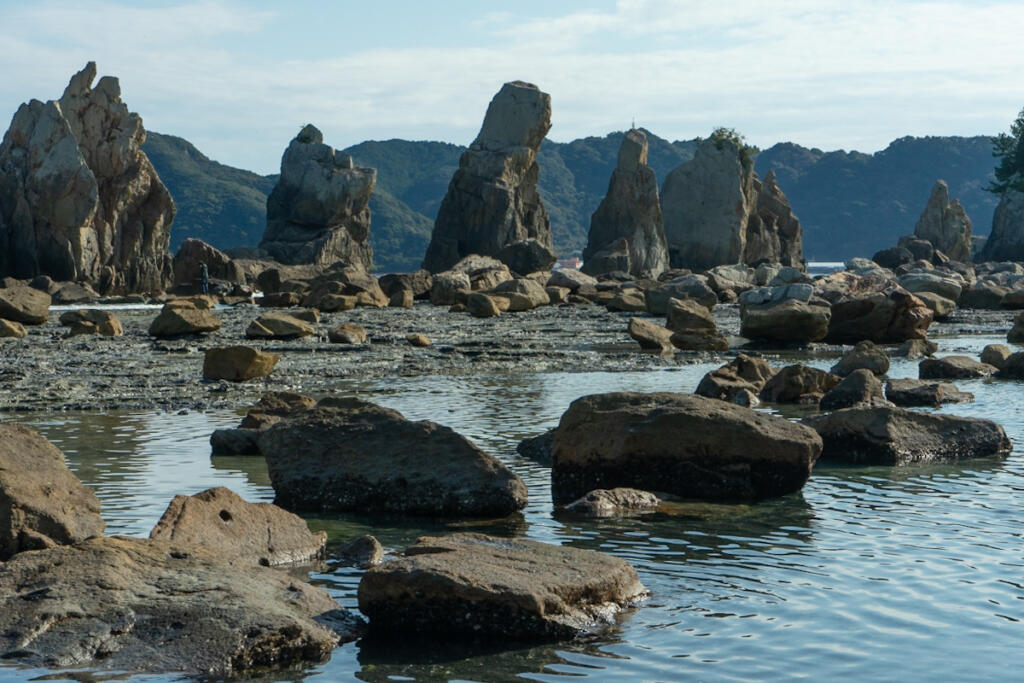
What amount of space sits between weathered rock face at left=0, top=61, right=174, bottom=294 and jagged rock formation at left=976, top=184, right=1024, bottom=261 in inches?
2592

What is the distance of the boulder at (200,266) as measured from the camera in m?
65.9

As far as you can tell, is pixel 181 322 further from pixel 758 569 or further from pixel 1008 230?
pixel 1008 230

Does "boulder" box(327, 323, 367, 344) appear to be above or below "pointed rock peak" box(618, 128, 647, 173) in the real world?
below

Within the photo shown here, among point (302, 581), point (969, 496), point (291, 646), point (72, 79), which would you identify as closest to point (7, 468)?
point (302, 581)

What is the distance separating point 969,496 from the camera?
11.2 m

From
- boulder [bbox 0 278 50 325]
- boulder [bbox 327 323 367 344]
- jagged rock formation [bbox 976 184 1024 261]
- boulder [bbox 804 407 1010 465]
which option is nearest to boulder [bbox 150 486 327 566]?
boulder [bbox 804 407 1010 465]

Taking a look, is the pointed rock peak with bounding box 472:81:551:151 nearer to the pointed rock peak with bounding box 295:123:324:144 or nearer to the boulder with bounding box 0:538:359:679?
the pointed rock peak with bounding box 295:123:324:144

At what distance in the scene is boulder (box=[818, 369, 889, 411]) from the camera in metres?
17.1

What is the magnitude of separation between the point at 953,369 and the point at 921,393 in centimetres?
480

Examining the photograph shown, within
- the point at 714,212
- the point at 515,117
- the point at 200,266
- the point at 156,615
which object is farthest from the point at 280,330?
the point at 714,212

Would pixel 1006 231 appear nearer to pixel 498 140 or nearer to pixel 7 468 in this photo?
pixel 498 140

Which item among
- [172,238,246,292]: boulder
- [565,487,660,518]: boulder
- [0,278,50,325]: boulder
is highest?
[172,238,246,292]: boulder

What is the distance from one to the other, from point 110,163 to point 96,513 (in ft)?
222

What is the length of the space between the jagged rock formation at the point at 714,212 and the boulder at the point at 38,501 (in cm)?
8704
